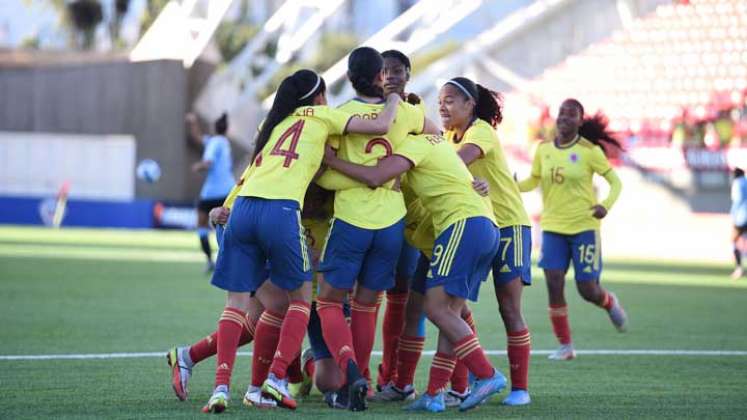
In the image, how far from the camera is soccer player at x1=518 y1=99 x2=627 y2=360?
38.7 feet

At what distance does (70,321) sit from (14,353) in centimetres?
269

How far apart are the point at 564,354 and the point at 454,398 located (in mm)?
2895

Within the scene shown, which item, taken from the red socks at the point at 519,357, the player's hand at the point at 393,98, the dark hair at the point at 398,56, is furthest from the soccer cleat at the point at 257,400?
the dark hair at the point at 398,56

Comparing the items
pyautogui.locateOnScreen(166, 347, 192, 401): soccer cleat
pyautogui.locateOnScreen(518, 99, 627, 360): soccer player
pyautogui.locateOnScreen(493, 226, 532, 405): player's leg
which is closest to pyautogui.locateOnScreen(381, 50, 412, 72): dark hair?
pyautogui.locateOnScreen(493, 226, 532, 405): player's leg

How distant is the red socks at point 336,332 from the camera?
25.4ft

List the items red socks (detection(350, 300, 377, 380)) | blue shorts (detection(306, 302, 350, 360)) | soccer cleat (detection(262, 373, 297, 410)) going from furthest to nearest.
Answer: blue shorts (detection(306, 302, 350, 360)) < red socks (detection(350, 300, 377, 380)) < soccer cleat (detection(262, 373, 297, 410))

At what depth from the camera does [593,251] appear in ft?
39.0

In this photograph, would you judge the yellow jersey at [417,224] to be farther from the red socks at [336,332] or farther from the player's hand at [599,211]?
the player's hand at [599,211]

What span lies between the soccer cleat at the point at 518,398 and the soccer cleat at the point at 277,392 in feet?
4.78

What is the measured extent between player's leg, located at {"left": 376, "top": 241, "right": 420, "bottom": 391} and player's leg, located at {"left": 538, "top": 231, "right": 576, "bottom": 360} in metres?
2.55

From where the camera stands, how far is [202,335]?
12.1 meters

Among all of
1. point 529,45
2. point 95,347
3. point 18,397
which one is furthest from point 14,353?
point 529,45

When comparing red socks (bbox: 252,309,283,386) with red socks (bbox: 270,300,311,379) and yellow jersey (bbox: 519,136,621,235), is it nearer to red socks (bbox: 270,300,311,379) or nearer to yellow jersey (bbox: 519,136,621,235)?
red socks (bbox: 270,300,311,379)

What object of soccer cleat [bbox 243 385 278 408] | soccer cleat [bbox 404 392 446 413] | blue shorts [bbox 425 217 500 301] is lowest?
soccer cleat [bbox 404 392 446 413]
